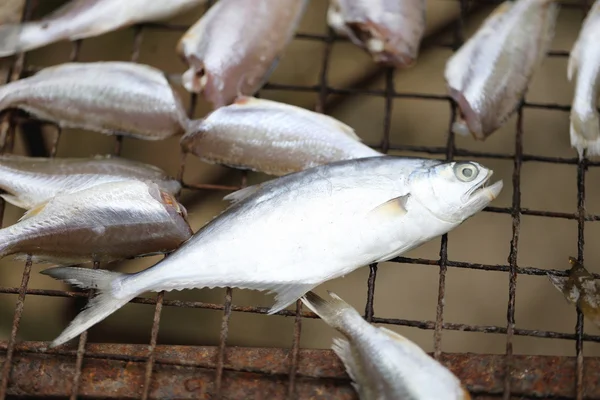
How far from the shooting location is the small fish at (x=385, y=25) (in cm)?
245

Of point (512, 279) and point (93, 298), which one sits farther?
point (512, 279)

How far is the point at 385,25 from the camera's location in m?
2.44

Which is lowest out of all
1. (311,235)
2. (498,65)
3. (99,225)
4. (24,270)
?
(24,270)

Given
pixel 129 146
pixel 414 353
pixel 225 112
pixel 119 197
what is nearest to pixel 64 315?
pixel 129 146

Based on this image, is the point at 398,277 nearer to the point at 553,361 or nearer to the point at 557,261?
the point at 557,261

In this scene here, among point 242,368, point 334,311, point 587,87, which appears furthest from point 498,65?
point 242,368

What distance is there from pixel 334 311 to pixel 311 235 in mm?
251

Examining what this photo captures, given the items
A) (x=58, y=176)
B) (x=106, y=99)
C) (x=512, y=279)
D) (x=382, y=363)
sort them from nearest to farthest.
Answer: (x=382, y=363) < (x=512, y=279) < (x=58, y=176) < (x=106, y=99)

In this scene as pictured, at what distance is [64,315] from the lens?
2943mm

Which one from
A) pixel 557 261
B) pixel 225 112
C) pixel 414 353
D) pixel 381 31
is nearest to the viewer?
pixel 414 353

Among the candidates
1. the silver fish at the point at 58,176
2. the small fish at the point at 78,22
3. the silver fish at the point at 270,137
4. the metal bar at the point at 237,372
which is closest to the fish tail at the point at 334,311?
the metal bar at the point at 237,372

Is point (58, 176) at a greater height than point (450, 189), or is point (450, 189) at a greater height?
point (450, 189)

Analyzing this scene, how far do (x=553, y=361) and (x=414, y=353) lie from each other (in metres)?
0.49

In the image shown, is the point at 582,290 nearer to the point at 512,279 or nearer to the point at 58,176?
the point at 512,279
